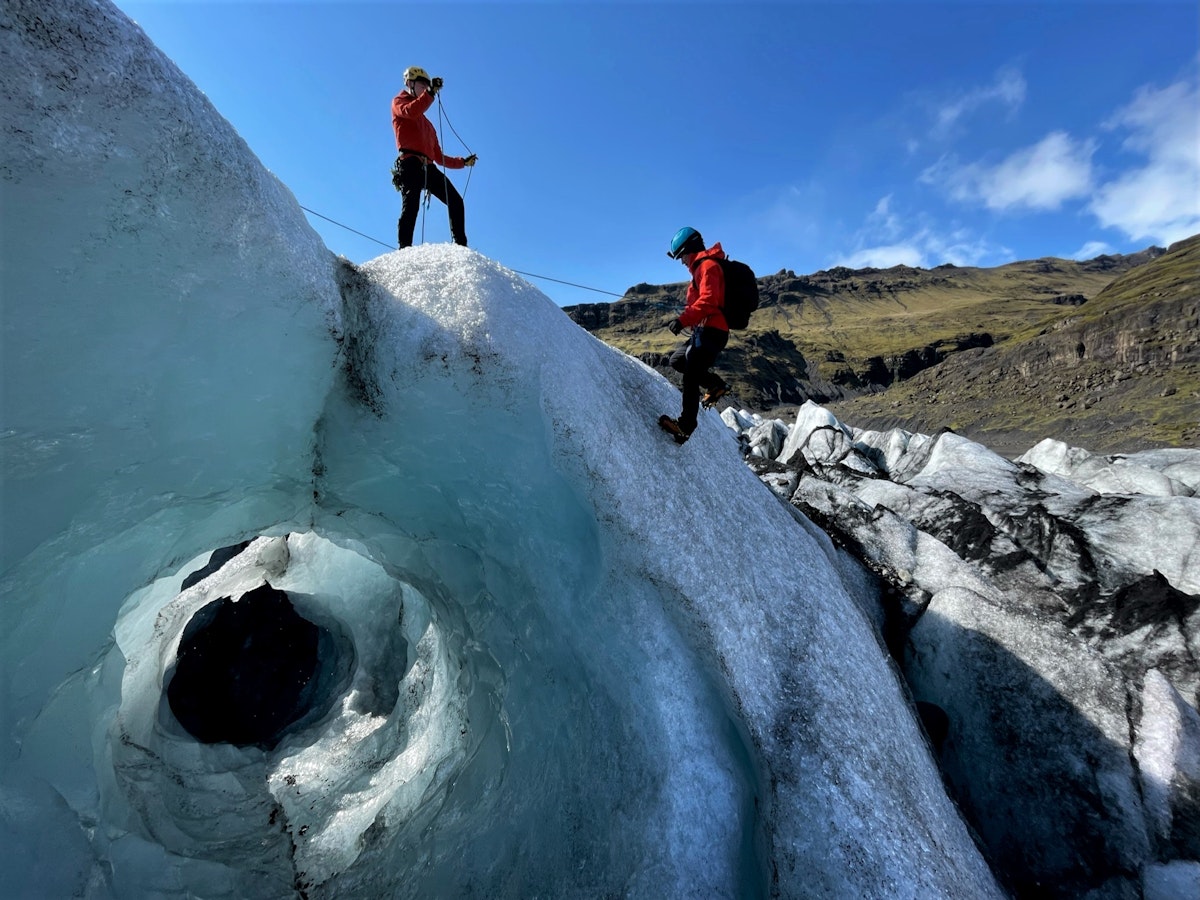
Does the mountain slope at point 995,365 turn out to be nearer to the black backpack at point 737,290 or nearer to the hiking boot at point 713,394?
the black backpack at point 737,290

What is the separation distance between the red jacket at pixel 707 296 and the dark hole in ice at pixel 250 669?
12.0 metres

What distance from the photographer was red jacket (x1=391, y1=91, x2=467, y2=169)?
755 centimetres

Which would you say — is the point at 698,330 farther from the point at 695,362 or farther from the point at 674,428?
the point at 674,428

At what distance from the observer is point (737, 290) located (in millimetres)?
6133

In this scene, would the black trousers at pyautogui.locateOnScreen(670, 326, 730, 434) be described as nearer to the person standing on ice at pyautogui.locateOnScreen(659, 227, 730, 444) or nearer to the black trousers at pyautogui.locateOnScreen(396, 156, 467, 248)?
the person standing on ice at pyautogui.locateOnScreen(659, 227, 730, 444)

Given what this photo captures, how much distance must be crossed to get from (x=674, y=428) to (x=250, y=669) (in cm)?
1378

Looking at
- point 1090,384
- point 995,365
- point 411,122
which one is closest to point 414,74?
point 411,122

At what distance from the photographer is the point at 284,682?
14398 mm

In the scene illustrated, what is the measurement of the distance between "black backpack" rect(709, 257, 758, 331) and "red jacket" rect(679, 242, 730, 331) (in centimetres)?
6

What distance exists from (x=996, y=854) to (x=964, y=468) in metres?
11.1

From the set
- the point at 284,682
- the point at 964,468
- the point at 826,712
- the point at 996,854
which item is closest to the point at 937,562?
the point at 996,854

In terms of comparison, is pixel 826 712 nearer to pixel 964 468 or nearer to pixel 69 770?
pixel 69 770

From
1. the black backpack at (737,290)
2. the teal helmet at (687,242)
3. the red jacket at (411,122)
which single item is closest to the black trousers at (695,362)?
the black backpack at (737,290)

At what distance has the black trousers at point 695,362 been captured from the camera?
242 inches
